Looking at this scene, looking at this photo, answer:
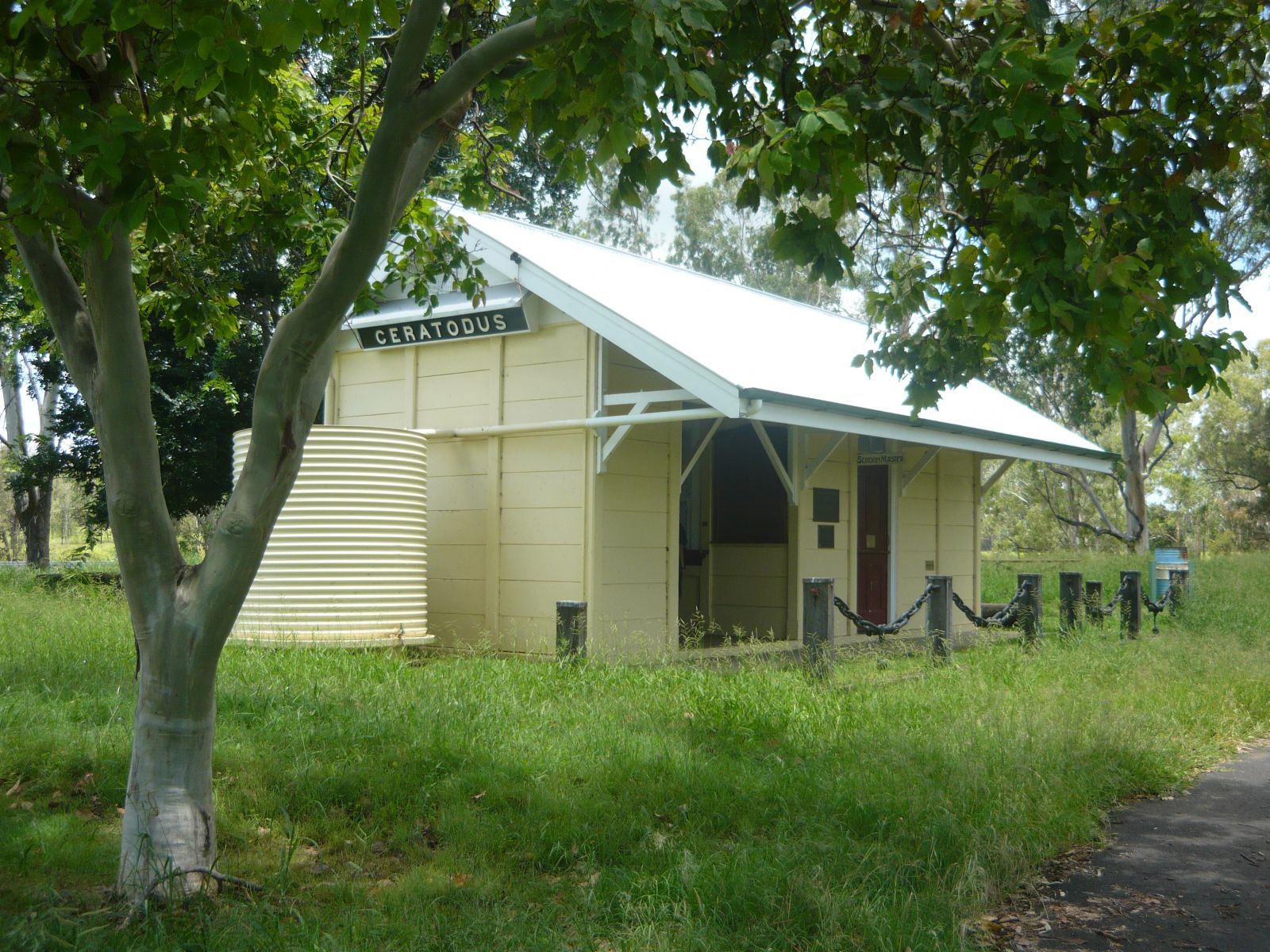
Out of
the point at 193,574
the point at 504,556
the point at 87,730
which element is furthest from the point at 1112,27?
the point at 504,556

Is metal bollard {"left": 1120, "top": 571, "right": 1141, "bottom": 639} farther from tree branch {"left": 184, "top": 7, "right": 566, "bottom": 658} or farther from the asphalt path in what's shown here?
tree branch {"left": 184, "top": 7, "right": 566, "bottom": 658}

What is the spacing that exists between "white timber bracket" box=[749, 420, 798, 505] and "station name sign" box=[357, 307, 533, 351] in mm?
2641

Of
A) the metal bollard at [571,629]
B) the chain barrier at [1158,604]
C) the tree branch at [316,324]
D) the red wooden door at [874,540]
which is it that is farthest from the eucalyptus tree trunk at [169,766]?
the chain barrier at [1158,604]

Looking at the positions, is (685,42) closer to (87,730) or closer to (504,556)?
(87,730)

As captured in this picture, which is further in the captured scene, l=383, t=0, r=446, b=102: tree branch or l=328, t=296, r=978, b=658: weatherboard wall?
l=328, t=296, r=978, b=658: weatherboard wall

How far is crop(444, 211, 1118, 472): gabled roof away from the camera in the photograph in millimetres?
10398

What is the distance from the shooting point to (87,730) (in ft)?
23.6

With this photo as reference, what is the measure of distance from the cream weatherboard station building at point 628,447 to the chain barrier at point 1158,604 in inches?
97.4

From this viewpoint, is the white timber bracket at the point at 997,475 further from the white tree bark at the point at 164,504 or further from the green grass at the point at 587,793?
the white tree bark at the point at 164,504

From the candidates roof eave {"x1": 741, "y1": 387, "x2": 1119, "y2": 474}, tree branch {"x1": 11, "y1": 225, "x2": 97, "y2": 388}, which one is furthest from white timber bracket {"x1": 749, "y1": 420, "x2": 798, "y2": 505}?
tree branch {"x1": 11, "y1": 225, "x2": 97, "y2": 388}

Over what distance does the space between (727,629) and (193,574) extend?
32.7 ft

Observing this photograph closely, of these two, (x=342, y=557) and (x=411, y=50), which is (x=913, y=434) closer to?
(x=342, y=557)

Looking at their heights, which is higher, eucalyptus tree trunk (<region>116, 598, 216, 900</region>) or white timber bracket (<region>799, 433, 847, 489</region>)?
white timber bracket (<region>799, 433, 847, 489</region>)

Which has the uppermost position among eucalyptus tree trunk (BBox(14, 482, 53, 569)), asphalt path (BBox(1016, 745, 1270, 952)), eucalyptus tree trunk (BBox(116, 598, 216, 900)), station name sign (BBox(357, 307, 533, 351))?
station name sign (BBox(357, 307, 533, 351))
